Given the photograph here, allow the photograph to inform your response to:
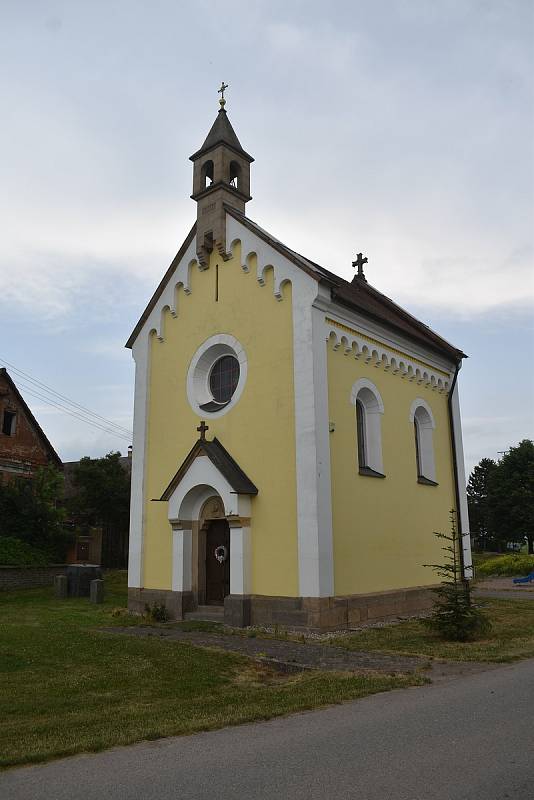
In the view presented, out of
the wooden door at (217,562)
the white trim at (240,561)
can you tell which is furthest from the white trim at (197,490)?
the wooden door at (217,562)

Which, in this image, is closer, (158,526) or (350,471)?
(350,471)

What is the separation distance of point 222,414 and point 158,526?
12.7ft

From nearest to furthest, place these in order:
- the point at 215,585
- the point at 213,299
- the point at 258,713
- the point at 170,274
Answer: the point at 258,713
the point at 215,585
the point at 213,299
the point at 170,274

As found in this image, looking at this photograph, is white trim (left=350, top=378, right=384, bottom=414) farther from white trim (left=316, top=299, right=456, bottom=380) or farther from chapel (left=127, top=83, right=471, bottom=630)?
white trim (left=316, top=299, right=456, bottom=380)

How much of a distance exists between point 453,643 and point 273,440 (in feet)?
19.5

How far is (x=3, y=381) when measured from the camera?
32.0m

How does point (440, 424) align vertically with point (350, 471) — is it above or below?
above

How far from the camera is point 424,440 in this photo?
65.5 feet

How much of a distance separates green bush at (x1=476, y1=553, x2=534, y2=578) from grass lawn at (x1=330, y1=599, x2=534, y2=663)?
18963mm

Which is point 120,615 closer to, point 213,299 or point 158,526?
point 158,526

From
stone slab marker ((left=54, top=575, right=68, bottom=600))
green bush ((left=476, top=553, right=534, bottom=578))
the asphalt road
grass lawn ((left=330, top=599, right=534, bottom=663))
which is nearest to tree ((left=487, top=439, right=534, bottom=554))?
green bush ((left=476, top=553, right=534, bottom=578))

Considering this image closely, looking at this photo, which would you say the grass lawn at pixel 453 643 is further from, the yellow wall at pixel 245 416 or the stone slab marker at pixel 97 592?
the stone slab marker at pixel 97 592

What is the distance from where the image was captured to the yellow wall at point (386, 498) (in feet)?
49.2

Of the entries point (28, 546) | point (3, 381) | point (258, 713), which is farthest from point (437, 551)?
point (3, 381)
